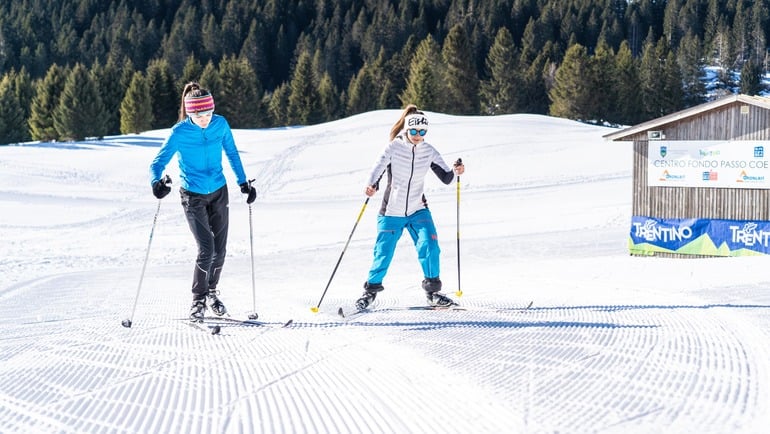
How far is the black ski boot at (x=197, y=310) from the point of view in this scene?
5732 millimetres

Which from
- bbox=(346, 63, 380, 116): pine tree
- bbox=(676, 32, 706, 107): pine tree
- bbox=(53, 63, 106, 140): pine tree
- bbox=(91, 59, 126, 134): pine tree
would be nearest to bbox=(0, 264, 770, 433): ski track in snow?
bbox=(53, 63, 106, 140): pine tree

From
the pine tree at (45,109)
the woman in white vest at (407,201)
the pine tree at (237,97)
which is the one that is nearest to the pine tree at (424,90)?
the pine tree at (237,97)

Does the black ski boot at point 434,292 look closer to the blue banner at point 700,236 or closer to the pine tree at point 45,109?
the blue banner at point 700,236

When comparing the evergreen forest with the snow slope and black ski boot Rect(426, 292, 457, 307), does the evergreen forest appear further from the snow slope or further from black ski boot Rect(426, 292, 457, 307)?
black ski boot Rect(426, 292, 457, 307)

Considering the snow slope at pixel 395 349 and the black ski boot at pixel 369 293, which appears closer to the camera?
the snow slope at pixel 395 349

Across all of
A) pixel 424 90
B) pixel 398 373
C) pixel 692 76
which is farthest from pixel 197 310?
pixel 692 76

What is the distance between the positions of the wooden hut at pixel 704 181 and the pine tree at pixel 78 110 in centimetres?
4044

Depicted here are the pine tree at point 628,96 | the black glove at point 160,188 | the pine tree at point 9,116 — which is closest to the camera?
the black glove at point 160,188

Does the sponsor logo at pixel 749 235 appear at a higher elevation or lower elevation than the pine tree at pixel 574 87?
lower

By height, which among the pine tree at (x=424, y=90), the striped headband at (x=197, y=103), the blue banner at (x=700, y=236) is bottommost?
the blue banner at (x=700, y=236)

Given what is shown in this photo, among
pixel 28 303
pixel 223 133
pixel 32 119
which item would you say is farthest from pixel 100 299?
pixel 32 119

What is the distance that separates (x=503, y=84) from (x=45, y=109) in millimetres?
37087

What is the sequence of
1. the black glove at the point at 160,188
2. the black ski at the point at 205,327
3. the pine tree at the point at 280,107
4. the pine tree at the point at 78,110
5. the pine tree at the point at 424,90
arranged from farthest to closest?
the pine tree at the point at 280,107 → the pine tree at the point at 424,90 → the pine tree at the point at 78,110 → the black glove at the point at 160,188 → the black ski at the point at 205,327

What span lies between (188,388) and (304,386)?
558mm
